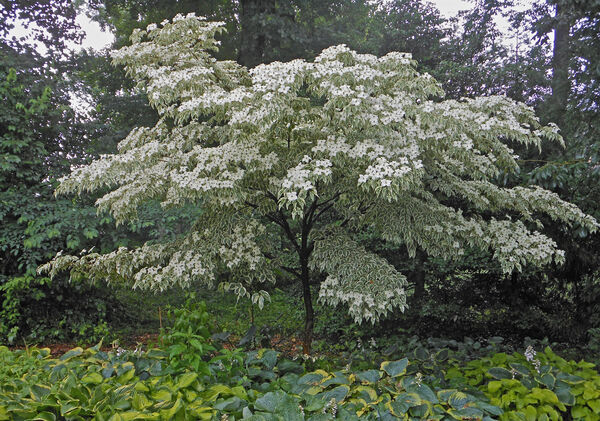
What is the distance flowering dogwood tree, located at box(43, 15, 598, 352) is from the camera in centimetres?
273

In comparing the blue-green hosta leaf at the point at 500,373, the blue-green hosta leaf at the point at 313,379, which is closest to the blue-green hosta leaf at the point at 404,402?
the blue-green hosta leaf at the point at 313,379

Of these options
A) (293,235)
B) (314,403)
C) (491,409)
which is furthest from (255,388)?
(293,235)

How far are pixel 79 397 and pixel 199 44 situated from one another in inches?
113

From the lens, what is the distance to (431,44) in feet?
29.2

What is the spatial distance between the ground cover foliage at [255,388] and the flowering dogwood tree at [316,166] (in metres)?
0.65

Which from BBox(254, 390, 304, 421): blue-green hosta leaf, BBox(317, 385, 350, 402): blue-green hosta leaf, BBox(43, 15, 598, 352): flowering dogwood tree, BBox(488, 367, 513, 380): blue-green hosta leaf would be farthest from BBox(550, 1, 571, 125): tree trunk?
BBox(254, 390, 304, 421): blue-green hosta leaf

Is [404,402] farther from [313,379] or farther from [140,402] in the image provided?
[140,402]

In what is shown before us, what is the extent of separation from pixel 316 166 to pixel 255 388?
4.14 feet

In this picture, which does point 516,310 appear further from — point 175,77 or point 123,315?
point 123,315

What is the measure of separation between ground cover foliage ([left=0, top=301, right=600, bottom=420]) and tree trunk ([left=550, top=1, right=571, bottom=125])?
407cm

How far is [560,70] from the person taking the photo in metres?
6.81

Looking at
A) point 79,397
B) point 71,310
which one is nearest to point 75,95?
point 71,310

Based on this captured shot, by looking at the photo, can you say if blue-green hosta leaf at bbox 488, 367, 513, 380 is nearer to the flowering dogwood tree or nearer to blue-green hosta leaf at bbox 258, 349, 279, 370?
the flowering dogwood tree

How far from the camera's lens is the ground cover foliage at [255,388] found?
6.08 ft
